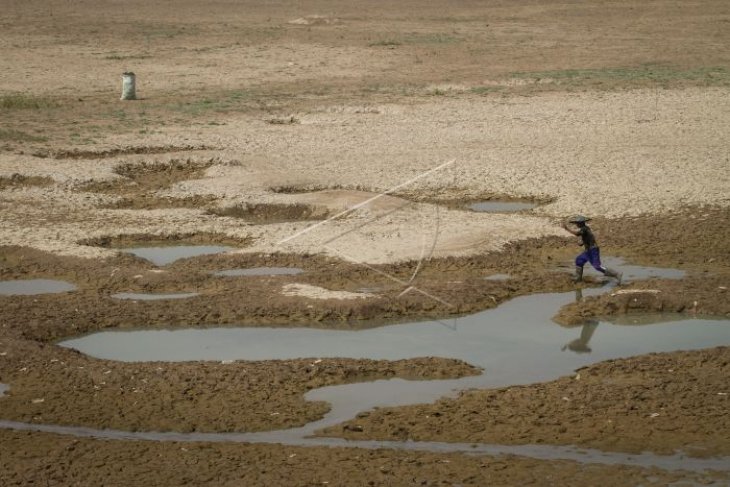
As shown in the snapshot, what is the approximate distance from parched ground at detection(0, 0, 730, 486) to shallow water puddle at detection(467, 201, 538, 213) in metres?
0.18

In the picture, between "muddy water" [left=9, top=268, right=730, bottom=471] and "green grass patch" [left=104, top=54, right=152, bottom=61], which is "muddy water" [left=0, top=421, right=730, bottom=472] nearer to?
"muddy water" [left=9, top=268, right=730, bottom=471]

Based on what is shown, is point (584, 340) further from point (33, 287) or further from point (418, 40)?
point (418, 40)

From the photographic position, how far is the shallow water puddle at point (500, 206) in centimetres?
1596

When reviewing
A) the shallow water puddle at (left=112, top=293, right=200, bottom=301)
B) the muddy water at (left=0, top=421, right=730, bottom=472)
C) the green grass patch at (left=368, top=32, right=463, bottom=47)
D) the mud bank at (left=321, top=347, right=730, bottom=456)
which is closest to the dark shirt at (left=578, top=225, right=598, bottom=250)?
the mud bank at (left=321, top=347, right=730, bottom=456)

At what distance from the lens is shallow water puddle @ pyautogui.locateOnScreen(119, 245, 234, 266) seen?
14.1 metres

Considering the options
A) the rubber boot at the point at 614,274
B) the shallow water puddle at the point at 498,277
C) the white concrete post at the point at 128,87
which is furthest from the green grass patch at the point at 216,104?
the rubber boot at the point at 614,274

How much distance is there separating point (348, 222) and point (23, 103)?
10620 millimetres

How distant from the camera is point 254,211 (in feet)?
52.1

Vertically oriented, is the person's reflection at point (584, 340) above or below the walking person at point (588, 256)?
below

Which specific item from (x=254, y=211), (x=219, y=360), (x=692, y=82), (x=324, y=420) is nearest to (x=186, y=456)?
(x=324, y=420)

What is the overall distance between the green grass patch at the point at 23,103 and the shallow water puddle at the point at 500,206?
1058 centimetres

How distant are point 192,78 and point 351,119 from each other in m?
6.60

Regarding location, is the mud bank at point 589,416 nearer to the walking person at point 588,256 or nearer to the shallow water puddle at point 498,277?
the walking person at point 588,256

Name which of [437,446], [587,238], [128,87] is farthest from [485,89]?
[437,446]
